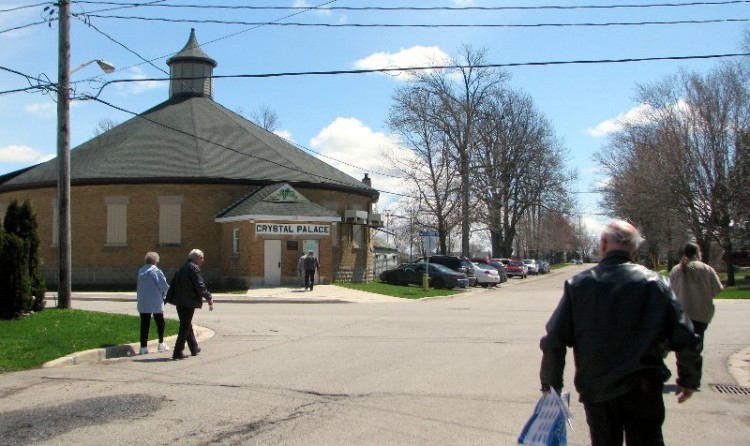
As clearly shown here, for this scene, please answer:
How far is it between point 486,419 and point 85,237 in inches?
1239

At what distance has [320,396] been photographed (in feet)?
26.7

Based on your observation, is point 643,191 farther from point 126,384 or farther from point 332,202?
point 126,384

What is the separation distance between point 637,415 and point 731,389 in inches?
245

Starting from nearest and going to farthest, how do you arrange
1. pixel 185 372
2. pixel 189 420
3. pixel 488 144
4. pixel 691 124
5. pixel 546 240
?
pixel 189 420
pixel 185 372
pixel 691 124
pixel 488 144
pixel 546 240

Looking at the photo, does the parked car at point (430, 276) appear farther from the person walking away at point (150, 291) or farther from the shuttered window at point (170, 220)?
the person walking away at point (150, 291)

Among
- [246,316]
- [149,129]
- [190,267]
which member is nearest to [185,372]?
[190,267]

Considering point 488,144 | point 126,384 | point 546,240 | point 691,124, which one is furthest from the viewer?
point 546,240

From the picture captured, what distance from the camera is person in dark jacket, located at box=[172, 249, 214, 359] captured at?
36.9 ft

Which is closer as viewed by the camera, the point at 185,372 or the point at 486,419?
the point at 486,419

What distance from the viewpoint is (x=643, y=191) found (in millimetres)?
44125

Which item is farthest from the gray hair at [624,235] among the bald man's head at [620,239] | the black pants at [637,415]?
the black pants at [637,415]

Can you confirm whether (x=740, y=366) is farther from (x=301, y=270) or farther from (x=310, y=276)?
(x=301, y=270)

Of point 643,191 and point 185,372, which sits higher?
point 643,191

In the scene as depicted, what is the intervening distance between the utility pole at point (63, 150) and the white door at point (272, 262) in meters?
15.4
